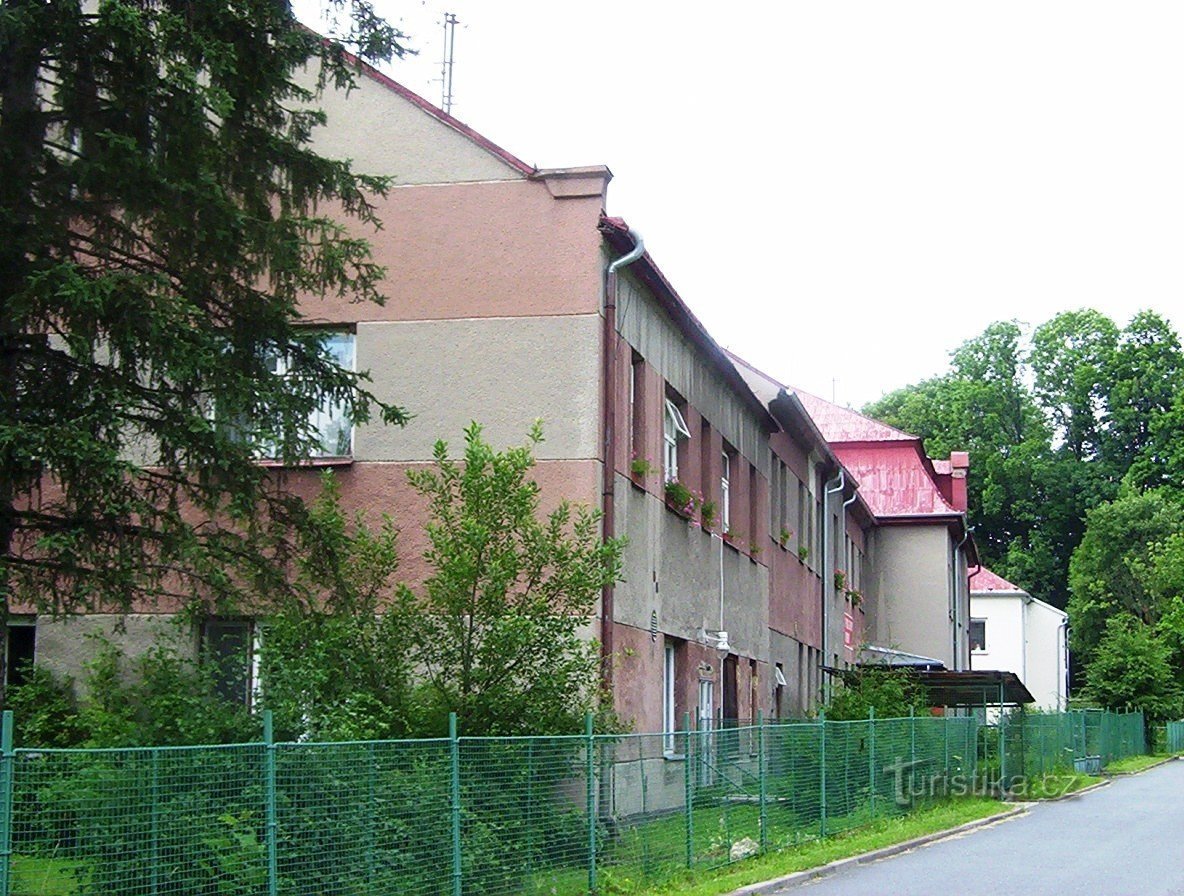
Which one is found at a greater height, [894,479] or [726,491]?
[894,479]

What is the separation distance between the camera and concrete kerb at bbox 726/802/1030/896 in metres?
14.1

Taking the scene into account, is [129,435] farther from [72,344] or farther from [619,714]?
[619,714]

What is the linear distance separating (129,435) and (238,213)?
5.92ft

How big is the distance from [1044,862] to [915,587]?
3013 centimetres

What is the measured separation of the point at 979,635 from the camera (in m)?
72.8

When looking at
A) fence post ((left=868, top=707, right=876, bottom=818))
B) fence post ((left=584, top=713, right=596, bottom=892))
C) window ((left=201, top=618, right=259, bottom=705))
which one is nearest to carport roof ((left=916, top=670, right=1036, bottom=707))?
fence post ((left=868, top=707, right=876, bottom=818))

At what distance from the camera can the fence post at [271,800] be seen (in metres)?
9.65

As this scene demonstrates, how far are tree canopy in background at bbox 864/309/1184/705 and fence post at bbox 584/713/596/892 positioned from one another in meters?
65.1

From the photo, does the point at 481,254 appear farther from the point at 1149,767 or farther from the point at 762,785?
the point at 1149,767

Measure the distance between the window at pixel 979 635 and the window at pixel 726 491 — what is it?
49836mm

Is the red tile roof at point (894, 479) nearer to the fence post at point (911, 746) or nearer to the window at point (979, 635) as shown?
the fence post at point (911, 746)

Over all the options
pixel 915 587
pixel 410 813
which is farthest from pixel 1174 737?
pixel 410 813

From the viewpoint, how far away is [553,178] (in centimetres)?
1781

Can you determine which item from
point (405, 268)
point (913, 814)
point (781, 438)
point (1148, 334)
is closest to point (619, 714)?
point (405, 268)
